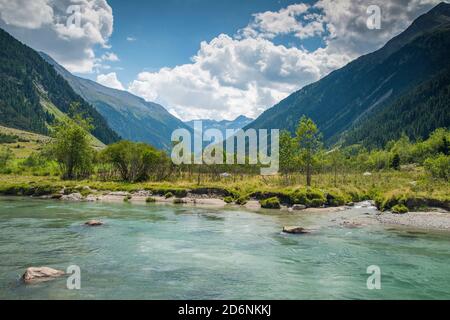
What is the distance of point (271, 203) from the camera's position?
236ft

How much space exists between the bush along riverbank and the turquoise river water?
17148 millimetres

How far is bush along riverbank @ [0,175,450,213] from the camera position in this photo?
61.2 m

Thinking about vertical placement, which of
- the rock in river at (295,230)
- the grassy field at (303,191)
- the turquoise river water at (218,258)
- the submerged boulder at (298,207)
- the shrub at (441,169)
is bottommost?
the turquoise river water at (218,258)

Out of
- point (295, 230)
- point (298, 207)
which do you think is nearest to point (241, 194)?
point (298, 207)

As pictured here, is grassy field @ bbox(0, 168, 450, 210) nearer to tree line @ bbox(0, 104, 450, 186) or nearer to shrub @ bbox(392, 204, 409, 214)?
shrub @ bbox(392, 204, 409, 214)

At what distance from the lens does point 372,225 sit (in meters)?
48.6

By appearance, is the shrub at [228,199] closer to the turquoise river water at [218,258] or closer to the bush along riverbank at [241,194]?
the bush along riverbank at [241,194]

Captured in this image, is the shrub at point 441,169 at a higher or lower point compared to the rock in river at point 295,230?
higher

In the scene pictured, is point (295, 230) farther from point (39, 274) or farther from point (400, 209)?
point (39, 274)

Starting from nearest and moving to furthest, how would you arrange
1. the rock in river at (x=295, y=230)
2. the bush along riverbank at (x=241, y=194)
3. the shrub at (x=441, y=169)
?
the rock in river at (x=295, y=230) → the bush along riverbank at (x=241, y=194) → the shrub at (x=441, y=169)

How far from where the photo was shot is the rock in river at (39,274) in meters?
23.3

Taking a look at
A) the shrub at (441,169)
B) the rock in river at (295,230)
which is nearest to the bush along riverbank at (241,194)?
the shrub at (441,169)

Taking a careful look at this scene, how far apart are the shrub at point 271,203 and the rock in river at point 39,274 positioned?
166 feet

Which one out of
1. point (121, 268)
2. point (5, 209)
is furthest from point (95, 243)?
point (5, 209)
